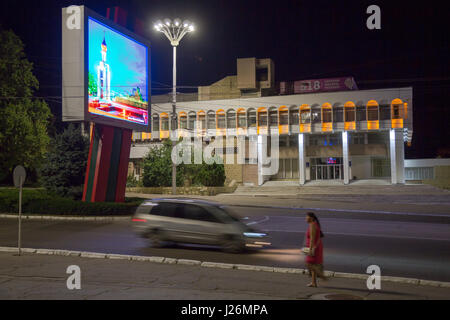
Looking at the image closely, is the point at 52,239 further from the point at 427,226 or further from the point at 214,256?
the point at 427,226

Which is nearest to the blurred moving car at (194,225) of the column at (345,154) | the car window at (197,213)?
the car window at (197,213)

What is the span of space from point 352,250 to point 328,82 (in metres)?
49.9

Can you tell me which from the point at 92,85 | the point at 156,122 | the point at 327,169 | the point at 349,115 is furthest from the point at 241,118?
the point at 92,85

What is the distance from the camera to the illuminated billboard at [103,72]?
22453 mm

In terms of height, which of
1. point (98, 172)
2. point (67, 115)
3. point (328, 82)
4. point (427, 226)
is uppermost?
point (328, 82)

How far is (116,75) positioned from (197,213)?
1342 cm

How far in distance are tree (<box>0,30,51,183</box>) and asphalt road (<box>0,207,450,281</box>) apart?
500 inches

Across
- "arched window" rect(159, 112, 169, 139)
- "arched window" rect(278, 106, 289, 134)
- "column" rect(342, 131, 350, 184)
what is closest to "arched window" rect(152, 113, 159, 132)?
"arched window" rect(159, 112, 169, 139)

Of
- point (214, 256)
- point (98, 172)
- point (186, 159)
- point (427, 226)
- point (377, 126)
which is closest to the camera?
point (214, 256)

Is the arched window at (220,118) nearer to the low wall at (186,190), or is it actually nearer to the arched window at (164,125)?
the arched window at (164,125)

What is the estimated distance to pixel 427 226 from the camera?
21.4 meters

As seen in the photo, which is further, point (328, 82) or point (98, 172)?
point (328, 82)

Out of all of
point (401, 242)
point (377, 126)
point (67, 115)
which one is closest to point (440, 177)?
point (377, 126)

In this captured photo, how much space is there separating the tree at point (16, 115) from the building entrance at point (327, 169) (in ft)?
116
